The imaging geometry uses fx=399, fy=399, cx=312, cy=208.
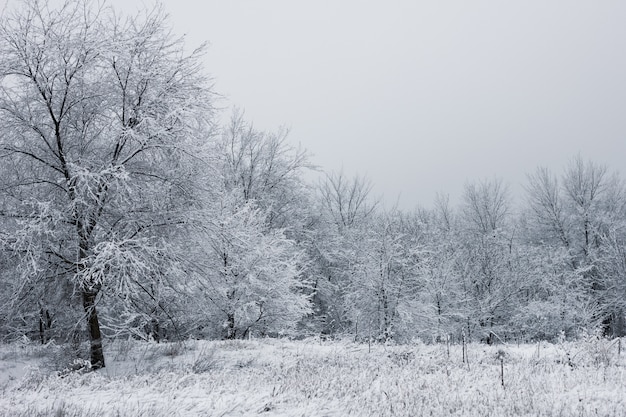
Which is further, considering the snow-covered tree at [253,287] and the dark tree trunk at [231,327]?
the dark tree trunk at [231,327]

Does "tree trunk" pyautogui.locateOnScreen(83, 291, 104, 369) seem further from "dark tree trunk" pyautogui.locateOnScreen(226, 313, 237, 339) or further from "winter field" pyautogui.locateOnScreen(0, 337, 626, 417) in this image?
"dark tree trunk" pyautogui.locateOnScreen(226, 313, 237, 339)

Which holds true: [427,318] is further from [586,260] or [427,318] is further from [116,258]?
[116,258]

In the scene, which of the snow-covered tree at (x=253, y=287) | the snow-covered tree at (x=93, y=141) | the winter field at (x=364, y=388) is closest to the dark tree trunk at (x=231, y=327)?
the snow-covered tree at (x=253, y=287)

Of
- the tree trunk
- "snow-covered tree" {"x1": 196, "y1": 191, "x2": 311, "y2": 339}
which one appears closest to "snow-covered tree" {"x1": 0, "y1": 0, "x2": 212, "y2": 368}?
the tree trunk

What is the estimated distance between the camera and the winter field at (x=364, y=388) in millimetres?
4695

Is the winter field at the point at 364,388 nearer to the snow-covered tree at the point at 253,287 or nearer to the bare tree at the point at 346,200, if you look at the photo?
the snow-covered tree at the point at 253,287

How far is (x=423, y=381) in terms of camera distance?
6270mm

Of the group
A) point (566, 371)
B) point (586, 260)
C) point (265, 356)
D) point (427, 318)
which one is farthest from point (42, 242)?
point (586, 260)

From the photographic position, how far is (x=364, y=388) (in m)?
5.81

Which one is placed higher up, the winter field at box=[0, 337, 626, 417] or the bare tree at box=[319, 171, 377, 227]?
the bare tree at box=[319, 171, 377, 227]

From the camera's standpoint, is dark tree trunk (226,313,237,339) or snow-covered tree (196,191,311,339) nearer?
snow-covered tree (196,191,311,339)

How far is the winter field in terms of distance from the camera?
15.4ft

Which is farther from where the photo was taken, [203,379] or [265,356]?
[265,356]

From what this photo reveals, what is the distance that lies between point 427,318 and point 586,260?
44.4ft
